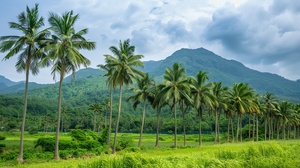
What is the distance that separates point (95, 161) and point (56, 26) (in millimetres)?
22373

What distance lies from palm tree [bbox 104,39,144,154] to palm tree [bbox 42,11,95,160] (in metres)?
7.22

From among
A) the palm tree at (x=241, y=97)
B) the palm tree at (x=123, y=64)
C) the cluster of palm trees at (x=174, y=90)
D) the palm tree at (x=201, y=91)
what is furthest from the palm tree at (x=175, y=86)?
the palm tree at (x=241, y=97)

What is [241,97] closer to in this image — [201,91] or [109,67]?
[201,91]

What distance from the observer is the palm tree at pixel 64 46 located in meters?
30.0

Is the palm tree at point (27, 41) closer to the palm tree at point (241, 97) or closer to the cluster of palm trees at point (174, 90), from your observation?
the cluster of palm trees at point (174, 90)

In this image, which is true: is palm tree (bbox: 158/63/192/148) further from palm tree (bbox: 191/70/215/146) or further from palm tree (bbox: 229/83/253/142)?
palm tree (bbox: 229/83/253/142)

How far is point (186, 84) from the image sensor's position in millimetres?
47188

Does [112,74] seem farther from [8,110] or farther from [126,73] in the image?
[8,110]

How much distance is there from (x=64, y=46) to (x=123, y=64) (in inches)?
437

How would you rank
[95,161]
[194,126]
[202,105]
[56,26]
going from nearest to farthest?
[95,161] → [56,26] → [202,105] → [194,126]

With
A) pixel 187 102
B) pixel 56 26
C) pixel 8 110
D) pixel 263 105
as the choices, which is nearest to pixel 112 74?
pixel 56 26

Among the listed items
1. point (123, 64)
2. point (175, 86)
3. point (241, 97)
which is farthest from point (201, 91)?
point (123, 64)

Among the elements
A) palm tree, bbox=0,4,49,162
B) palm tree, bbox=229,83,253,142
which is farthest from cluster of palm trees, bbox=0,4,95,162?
palm tree, bbox=229,83,253,142

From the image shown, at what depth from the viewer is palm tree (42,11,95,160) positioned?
30.0 meters
